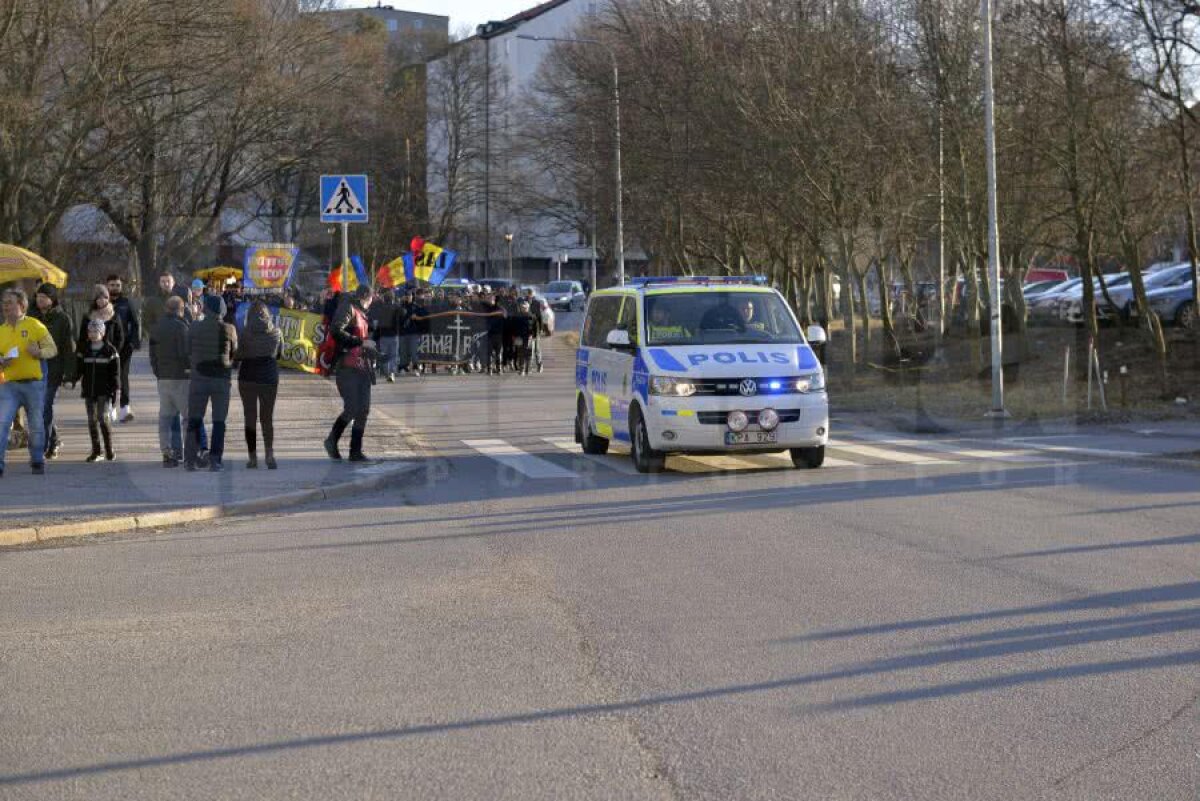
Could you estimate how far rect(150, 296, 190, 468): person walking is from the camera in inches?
647

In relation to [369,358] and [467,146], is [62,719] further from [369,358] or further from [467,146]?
[467,146]

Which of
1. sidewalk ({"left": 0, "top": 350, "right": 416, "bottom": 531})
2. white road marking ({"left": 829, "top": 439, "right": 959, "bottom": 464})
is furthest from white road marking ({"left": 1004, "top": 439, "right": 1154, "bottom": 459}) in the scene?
sidewalk ({"left": 0, "top": 350, "right": 416, "bottom": 531})

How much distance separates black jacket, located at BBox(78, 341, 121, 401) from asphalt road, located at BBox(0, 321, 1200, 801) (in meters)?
4.42

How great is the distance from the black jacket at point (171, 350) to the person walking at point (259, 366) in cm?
A: 61

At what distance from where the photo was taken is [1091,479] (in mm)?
15031

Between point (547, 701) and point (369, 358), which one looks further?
point (369, 358)

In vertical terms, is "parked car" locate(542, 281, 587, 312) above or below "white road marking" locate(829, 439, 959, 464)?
above

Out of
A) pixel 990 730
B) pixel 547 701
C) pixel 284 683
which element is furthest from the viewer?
pixel 284 683

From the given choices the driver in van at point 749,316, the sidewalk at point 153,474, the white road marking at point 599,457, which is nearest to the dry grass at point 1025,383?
the white road marking at point 599,457

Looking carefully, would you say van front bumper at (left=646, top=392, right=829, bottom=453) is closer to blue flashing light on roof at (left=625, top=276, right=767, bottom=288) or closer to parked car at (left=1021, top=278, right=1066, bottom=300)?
blue flashing light on roof at (left=625, top=276, right=767, bottom=288)

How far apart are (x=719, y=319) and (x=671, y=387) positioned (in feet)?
4.75

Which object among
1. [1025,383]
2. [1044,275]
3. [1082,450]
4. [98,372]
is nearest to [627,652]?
[98,372]

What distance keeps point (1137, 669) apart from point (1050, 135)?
20.7m

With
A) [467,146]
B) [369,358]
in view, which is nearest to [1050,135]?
[369,358]
